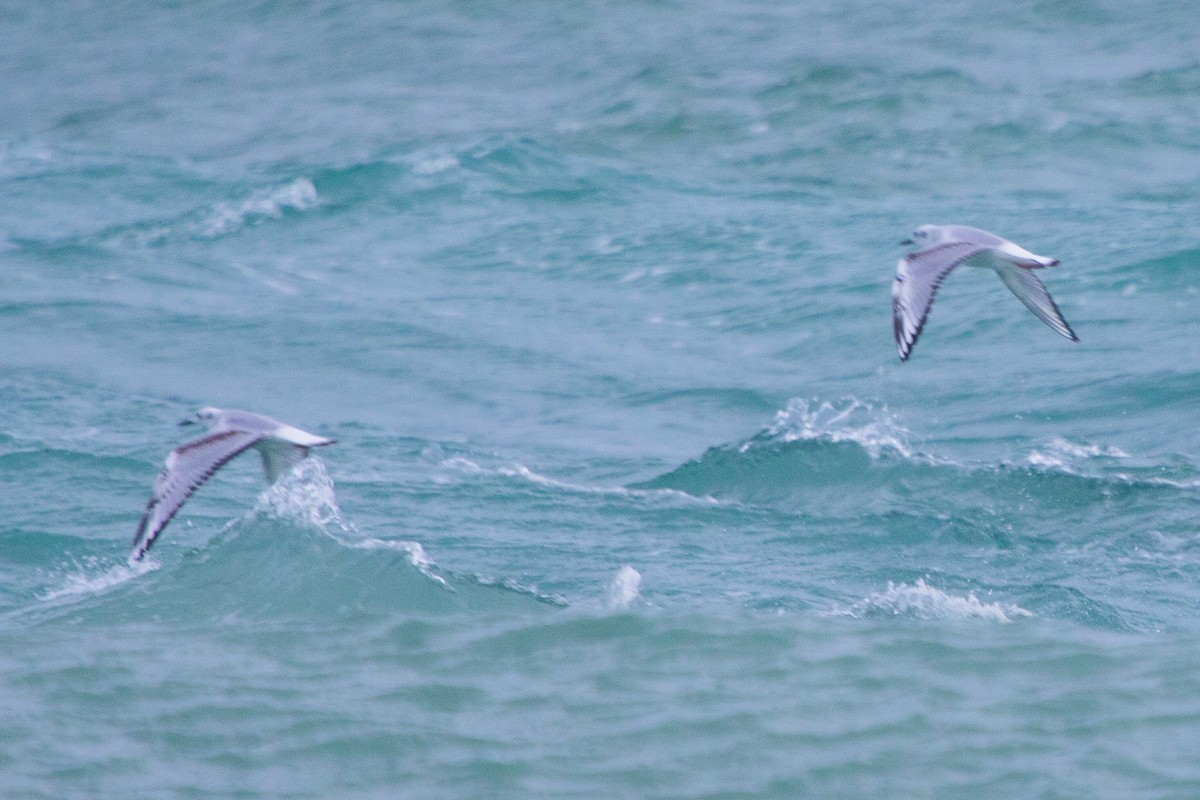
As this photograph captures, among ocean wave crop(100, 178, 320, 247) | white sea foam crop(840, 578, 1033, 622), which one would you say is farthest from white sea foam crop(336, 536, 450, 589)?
ocean wave crop(100, 178, 320, 247)

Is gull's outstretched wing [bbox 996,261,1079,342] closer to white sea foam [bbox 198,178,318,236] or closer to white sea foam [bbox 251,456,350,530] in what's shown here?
white sea foam [bbox 251,456,350,530]

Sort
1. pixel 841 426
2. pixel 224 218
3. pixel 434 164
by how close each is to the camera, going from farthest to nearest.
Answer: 1. pixel 434 164
2. pixel 224 218
3. pixel 841 426

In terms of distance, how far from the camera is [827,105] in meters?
21.5

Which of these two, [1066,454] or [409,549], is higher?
[409,549]

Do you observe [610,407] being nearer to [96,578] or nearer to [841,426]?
[841,426]

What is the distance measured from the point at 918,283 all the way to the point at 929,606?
1.76 metres

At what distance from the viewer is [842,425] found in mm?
12609

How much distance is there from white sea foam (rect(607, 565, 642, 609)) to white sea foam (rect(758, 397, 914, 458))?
2334 mm

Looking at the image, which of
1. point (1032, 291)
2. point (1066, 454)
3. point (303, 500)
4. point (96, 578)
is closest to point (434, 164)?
point (303, 500)

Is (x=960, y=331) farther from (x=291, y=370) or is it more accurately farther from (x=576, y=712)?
(x=576, y=712)

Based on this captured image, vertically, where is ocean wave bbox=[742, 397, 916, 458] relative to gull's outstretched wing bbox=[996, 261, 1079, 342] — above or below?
below

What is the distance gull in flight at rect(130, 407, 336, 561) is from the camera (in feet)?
26.9

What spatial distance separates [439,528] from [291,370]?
14.7ft

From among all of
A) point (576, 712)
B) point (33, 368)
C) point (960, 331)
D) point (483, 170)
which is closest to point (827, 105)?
point (483, 170)
